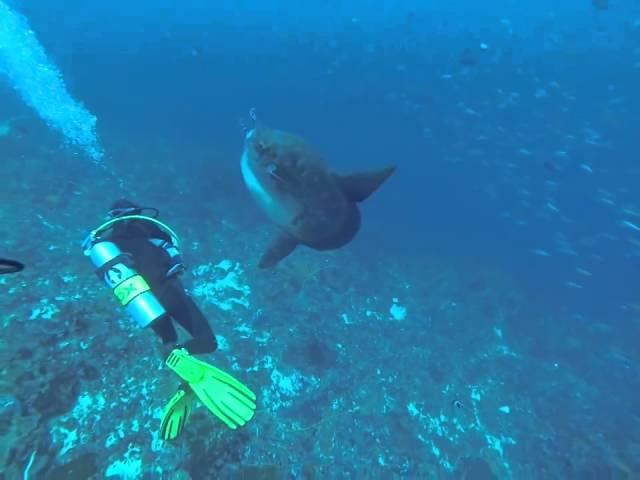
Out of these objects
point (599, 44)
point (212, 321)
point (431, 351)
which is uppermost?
point (212, 321)

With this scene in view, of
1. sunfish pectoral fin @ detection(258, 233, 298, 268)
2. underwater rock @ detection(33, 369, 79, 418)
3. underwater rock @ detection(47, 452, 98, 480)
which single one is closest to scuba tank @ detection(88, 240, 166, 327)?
sunfish pectoral fin @ detection(258, 233, 298, 268)

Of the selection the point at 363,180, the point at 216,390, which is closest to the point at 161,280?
the point at 216,390

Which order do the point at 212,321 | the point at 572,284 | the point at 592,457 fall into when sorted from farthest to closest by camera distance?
the point at 572,284 → the point at 592,457 → the point at 212,321

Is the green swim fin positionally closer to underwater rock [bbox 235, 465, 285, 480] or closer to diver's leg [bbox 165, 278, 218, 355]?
diver's leg [bbox 165, 278, 218, 355]

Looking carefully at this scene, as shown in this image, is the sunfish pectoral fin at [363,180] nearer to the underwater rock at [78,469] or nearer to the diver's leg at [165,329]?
the diver's leg at [165,329]

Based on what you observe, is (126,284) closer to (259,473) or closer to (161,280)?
(161,280)

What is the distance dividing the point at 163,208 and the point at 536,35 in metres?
37.8

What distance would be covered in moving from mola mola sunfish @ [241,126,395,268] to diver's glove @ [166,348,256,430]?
2.58 m

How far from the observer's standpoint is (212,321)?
9.06 metres

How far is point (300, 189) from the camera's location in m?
5.76

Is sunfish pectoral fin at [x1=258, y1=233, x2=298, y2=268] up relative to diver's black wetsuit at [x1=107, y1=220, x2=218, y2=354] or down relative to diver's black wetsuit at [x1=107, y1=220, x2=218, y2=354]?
down

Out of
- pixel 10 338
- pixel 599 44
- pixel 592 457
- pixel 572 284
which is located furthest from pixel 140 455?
pixel 599 44

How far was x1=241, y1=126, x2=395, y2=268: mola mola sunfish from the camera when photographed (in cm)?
565

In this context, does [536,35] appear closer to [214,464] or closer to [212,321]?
[212,321]
